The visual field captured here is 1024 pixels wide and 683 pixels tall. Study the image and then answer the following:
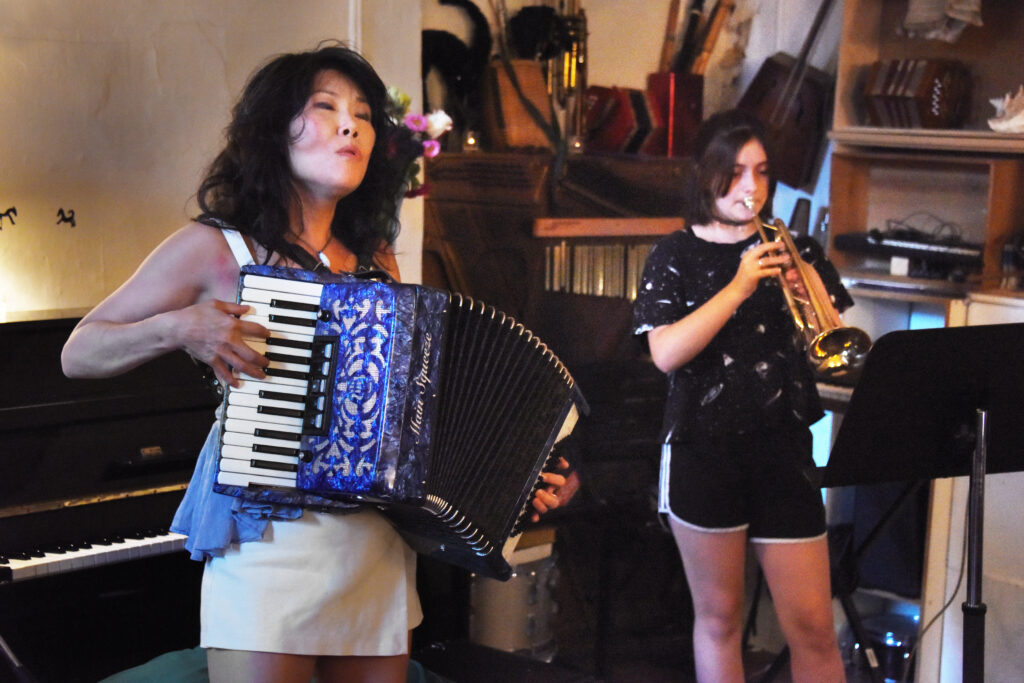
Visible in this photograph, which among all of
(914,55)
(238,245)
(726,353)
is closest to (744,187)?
(726,353)

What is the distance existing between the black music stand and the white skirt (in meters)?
0.83

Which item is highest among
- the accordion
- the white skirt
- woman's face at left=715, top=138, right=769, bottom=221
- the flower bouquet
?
the flower bouquet

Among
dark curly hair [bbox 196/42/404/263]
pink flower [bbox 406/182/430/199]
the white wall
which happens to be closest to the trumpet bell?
dark curly hair [bbox 196/42/404/263]

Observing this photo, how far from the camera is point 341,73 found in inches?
72.8

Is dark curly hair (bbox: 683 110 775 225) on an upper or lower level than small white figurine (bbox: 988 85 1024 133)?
lower

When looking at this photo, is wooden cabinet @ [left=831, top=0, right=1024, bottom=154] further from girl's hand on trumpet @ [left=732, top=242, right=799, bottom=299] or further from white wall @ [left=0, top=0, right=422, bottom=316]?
white wall @ [left=0, top=0, right=422, bottom=316]

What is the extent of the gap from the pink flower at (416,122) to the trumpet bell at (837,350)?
3.54 ft

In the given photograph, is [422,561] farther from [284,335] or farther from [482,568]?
[284,335]

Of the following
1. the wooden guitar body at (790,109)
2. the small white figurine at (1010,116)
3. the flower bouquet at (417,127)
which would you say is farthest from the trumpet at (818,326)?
the wooden guitar body at (790,109)

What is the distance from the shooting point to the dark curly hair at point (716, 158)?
253 centimetres

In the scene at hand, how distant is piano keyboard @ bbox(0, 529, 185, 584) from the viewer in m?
2.26

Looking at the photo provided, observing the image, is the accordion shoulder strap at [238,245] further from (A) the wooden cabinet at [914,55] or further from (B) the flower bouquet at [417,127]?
(A) the wooden cabinet at [914,55]

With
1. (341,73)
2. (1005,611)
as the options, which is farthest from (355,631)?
(1005,611)

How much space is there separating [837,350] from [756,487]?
32 centimetres
